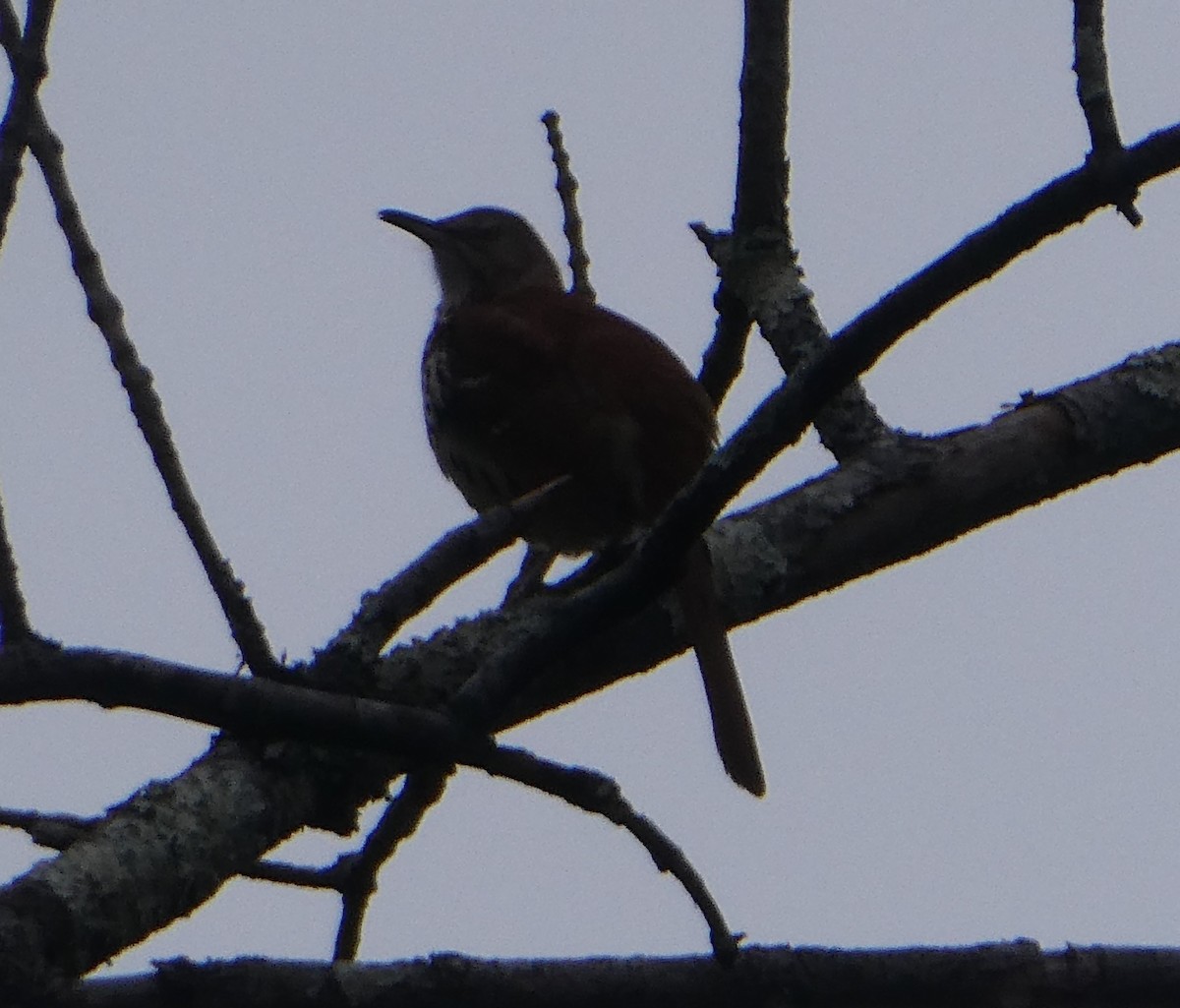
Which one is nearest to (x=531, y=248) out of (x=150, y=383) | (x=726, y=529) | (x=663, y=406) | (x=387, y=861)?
(x=663, y=406)

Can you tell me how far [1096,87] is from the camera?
236 cm

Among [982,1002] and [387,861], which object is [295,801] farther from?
[982,1002]

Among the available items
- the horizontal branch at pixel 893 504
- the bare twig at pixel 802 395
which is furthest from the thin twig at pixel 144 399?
the horizontal branch at pixel 893 504

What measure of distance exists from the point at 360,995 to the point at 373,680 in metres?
0.60

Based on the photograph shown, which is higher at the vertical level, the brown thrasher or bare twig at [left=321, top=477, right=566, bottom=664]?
the brown thrasher

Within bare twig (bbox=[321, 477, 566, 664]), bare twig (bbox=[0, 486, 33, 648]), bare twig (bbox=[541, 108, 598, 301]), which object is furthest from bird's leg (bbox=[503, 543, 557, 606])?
bare twig (bbox=[0, 486, 33, 648])

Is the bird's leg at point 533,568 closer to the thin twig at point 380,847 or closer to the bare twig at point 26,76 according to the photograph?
the thin twig at point 380,847

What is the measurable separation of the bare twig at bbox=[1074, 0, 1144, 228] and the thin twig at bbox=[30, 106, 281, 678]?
4.04 ft

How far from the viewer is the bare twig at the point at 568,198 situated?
4188 millimetres

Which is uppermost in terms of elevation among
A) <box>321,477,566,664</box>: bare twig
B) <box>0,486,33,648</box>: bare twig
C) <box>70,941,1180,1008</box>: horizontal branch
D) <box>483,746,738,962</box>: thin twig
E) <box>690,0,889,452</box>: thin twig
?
<box>690,0,889,452</box>: thin twig

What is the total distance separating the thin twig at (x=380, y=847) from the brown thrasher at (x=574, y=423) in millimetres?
706

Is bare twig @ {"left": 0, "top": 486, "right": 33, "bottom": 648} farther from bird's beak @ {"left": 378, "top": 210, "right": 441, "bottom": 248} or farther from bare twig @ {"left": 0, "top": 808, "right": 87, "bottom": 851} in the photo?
bird's beak @ {"left": 378, "top": 210, "right": 441, "bottom": 248}

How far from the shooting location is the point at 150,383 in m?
2.54

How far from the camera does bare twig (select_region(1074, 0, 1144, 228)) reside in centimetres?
219
